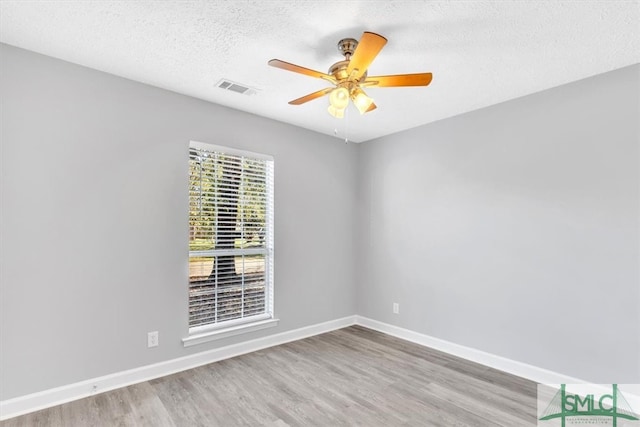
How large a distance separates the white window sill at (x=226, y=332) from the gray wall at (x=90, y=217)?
0.08 meters

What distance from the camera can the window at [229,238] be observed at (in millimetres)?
3127

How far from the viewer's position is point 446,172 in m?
3.56

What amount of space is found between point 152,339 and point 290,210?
1859 millimetres

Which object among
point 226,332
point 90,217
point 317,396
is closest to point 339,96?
point 90,217

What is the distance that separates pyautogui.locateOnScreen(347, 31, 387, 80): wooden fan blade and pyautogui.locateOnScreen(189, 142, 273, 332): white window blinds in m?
1.78

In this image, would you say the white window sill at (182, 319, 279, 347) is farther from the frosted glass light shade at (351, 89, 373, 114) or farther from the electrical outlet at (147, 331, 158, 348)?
the frosted glass light shade at (351, 89, 373, 114)

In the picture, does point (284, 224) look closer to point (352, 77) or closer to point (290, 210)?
point (290, 210)

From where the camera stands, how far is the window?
3.13m

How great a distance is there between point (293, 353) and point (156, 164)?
2.26 m

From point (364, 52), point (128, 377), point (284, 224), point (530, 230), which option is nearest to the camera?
point (364, 52)

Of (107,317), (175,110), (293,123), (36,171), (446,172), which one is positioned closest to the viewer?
(36,171)

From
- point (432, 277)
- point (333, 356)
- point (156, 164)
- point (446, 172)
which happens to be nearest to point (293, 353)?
point (333, 356)

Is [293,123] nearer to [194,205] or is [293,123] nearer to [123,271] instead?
[194,205]

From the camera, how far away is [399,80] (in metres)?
1.99
